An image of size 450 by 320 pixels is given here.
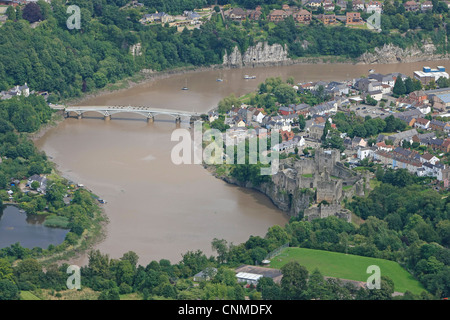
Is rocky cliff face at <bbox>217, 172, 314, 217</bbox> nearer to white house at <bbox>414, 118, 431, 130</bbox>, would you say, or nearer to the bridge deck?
white house at <bbox>414, 118, 431, 130</bbox>

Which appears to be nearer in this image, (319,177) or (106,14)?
(319,177)

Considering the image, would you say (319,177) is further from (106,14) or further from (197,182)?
(106,14)

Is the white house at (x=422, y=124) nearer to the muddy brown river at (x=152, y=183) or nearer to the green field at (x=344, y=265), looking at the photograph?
the muddy brown river at (x=152, y=183)

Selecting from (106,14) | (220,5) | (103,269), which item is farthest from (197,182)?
(220,5)

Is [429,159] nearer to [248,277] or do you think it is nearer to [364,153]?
[364,153]

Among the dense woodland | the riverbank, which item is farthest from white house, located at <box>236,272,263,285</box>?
the riverbank

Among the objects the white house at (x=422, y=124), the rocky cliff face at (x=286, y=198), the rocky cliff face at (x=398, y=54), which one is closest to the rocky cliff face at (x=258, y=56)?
the rocky cliff face at (x=398, y=54)
